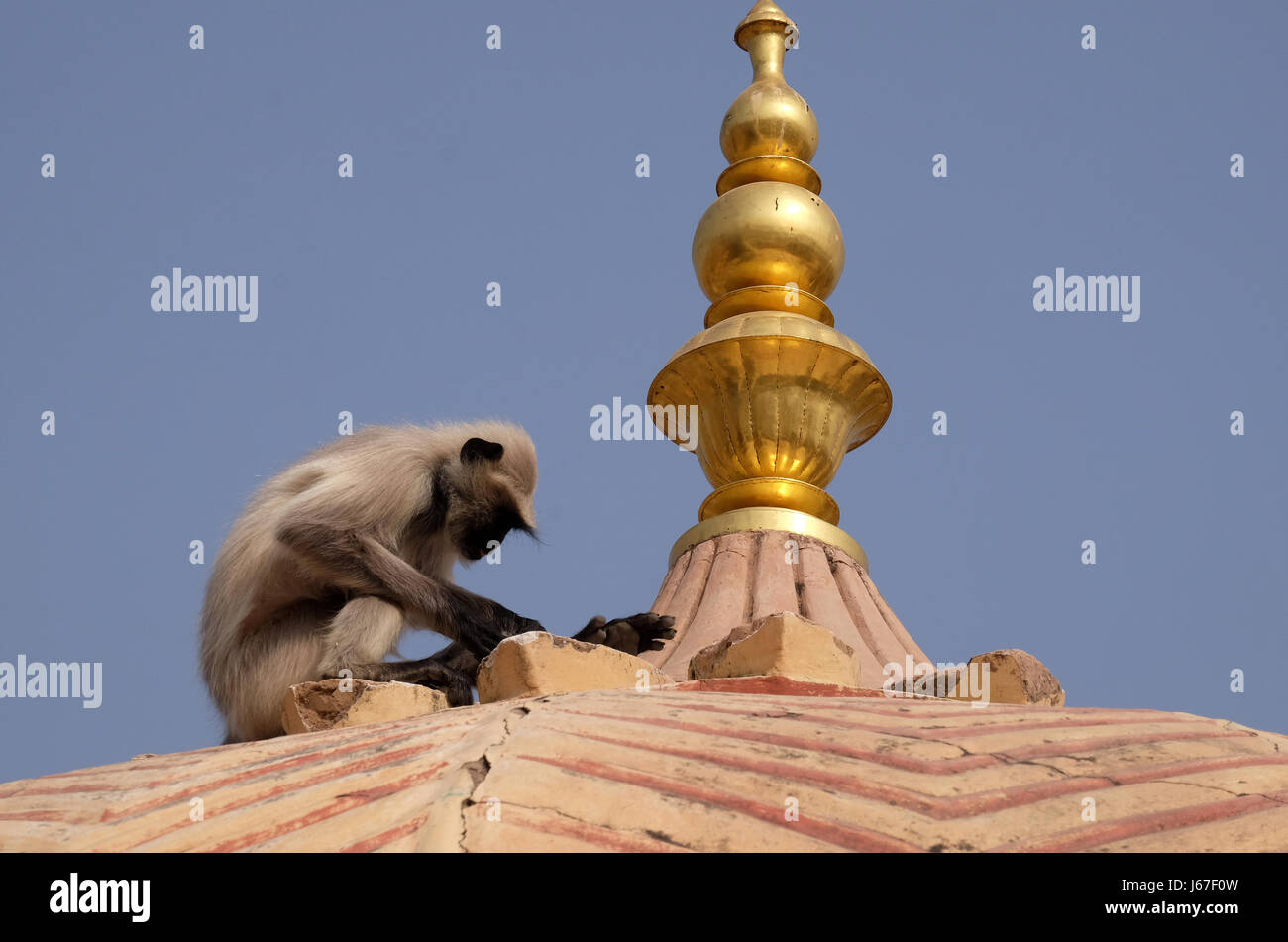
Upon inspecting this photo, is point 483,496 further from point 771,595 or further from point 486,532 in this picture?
point 771,595

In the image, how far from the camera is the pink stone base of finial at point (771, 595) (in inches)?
236

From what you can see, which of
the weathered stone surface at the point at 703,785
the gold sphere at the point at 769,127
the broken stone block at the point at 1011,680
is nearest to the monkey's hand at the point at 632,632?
the broken stone block at the point at 1011,680

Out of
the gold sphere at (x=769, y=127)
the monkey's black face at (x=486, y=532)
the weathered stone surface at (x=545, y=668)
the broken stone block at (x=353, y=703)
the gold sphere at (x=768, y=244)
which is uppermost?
the gold sphere at (x=769, y=127)

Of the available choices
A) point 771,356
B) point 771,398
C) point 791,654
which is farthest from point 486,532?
point 791,654

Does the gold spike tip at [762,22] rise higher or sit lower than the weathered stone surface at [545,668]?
higher

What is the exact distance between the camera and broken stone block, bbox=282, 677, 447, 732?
4344 millimetres

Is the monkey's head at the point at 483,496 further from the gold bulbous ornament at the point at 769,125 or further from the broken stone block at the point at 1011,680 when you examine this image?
the broken stone block at the point at 1011,680

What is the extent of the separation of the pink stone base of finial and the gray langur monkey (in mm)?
355

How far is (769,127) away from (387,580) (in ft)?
11.7

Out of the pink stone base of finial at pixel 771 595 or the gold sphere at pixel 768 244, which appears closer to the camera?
the pink stone base of finial at pixel 771 595

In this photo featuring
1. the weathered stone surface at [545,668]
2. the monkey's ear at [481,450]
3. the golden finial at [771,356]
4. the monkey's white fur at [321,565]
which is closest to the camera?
the weathered stone surface at [545,668]

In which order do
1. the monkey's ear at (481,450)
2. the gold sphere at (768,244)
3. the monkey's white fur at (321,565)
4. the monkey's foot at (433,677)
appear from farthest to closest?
the gold sphere at (768,244), the monkey's ear at (481,450), the monkey's white fur at (321,565), the monkey's foot at (433,677)
